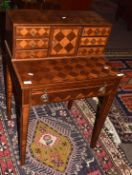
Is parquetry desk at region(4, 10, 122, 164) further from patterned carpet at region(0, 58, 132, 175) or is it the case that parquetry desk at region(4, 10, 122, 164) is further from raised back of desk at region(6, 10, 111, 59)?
patterned carpet at region(0, 58, 132, 175)

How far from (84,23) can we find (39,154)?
1.51 m

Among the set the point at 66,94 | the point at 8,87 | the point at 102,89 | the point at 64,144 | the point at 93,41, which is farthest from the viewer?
the point at 64,144

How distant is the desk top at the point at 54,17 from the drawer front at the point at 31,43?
0.16 metres

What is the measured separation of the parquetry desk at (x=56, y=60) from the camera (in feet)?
6.75

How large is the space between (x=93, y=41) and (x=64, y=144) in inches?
50.1

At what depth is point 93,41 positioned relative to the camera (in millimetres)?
2441

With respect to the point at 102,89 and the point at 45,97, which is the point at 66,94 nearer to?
the point at 45,97

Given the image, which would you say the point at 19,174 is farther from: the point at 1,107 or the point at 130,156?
the point at 130,156

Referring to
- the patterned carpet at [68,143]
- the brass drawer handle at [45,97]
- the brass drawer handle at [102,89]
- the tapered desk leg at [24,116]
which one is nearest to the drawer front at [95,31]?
the brass drawer handle at [102,89]

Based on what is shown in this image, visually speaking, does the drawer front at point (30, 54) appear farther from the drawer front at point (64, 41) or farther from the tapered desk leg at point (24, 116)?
the tapered desk leg at point (24, 116)

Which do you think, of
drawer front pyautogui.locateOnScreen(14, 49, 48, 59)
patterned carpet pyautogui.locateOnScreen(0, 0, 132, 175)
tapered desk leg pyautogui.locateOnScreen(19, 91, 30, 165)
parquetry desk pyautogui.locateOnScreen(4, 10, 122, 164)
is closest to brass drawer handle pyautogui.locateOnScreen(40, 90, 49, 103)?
parquetry desk pyautogui.locateOnScreen(4, 10, 122, 164)

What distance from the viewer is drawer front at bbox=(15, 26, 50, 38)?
6.86 feet

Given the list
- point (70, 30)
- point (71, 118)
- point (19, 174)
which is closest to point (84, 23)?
point (70, 30)

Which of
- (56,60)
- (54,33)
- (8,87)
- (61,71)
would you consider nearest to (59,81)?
(61,71)
